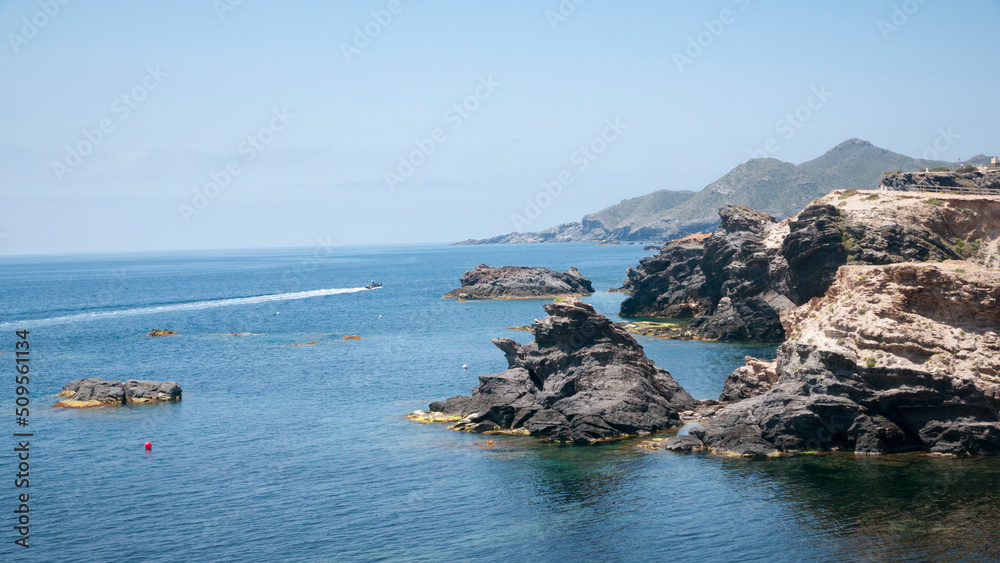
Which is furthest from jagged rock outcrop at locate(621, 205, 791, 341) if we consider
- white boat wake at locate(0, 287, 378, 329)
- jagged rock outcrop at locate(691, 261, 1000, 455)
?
white boat wake at locate(0, 287, 378, 329)

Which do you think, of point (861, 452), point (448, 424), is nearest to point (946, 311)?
point (861, 452)

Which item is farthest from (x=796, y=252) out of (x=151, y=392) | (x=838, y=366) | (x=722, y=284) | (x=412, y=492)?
(x=151, y=392)

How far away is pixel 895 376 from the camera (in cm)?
4872

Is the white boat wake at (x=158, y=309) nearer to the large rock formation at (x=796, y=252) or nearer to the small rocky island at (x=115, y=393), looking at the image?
the small rocky island at (x=115, y=393)

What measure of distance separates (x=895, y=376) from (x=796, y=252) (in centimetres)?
4037

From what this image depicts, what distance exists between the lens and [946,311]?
1994 inches

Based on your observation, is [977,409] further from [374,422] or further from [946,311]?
[374,422]

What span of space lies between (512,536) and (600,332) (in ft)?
86.3

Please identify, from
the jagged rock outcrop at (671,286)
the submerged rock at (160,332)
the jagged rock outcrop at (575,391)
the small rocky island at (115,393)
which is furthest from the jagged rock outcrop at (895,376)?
the submerged rock at (160,332)

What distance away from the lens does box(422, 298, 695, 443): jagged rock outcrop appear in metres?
58.6

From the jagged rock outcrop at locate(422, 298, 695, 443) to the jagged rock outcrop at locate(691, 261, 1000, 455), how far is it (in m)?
7.43

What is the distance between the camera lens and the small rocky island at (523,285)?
174750 millimetres

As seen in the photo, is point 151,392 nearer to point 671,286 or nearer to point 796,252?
point 796,252

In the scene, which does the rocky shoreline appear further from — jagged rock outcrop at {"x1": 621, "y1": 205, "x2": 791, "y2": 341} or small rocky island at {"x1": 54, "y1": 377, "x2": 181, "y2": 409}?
small rocky island at {"x1": 54, "y1": 377, "x2": 181, "y2": 409}
